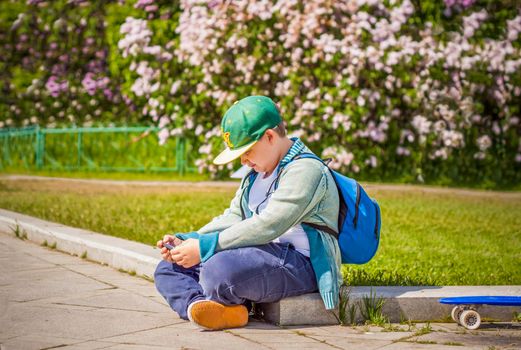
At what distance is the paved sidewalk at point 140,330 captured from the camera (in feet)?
13.4

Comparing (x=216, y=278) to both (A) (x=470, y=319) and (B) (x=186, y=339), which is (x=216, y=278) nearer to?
(B) (x=186, y=339)

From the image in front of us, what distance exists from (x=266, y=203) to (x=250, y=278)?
427mm

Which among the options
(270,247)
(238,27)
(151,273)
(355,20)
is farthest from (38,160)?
(270,247)

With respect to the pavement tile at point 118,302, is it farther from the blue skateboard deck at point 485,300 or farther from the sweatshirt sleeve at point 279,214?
the blue skateboard deck at point 485,300

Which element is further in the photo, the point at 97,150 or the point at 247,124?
the point at 97,150

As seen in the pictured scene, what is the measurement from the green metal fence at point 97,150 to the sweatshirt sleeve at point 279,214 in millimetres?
12288

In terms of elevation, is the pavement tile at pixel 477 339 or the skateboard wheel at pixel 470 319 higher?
the skateboard wheel at pixel 470 319

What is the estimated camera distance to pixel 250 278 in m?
4.40

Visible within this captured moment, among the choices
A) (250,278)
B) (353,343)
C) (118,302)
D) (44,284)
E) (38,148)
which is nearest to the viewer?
(353,343)

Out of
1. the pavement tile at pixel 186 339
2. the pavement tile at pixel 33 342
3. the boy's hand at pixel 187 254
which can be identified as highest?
the boy's hand at pixel 187 254

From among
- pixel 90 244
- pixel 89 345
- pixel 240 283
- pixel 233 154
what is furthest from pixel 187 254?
pixel 90 244

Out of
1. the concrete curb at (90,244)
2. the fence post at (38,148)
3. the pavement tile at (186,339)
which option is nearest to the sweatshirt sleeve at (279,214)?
the pavement tile at (186,339)

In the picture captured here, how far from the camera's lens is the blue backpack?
4.57 m

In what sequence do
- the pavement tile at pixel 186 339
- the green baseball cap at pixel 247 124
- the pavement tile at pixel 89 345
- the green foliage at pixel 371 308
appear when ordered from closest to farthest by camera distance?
the pavement tile at pixel 89 345
the pavement tile at pixel 186 339
the green baseball cap at pixel 247 124
the green foliage at pixel 371 308
